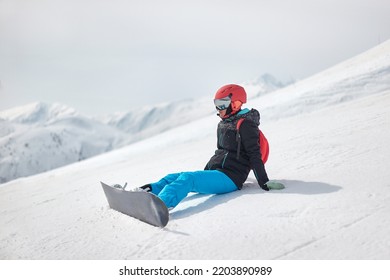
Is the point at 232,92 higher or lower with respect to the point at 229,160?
higher

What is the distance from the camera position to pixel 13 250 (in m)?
3.45

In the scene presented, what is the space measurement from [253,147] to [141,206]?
1.35 meters

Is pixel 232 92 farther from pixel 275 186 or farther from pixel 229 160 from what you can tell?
pixel 275 186

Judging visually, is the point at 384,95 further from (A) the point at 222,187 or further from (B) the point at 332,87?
(A) the point at 222,187

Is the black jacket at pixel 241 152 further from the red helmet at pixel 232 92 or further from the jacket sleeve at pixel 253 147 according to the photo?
the red helmet at pixel 232 92

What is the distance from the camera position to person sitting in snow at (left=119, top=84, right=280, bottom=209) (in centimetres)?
374

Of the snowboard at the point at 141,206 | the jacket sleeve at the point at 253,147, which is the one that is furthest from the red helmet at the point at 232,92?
the snowboard at the point at 141,206

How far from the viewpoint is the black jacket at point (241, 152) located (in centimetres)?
378

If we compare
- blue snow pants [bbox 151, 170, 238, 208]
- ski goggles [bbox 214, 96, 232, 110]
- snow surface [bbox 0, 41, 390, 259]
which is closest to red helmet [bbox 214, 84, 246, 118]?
ski goggles [bbox 214, 96, 232, 110]

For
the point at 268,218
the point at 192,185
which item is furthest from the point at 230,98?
the point at 268,218

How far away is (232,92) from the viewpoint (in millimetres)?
4027

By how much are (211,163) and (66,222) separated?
1.88 metres
